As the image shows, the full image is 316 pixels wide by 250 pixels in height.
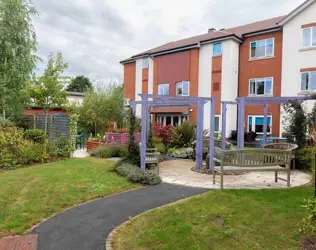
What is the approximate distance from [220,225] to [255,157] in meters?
3.21

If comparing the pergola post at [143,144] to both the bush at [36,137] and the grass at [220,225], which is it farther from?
the bush at [36,137]

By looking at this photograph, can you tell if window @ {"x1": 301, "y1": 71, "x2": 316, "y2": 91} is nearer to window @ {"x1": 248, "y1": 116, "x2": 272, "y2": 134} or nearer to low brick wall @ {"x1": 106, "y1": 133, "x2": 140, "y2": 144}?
window @ {"x1": 248, "y1": 116, "x2": 272, "y2": 134}

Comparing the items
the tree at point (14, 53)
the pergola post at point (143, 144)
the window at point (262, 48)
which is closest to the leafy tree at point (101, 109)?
the tree at point (14, 53)

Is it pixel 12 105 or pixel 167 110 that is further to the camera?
pixel 167 110

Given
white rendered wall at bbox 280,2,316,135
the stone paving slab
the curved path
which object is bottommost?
the stone paving slab

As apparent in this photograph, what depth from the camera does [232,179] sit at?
793cm

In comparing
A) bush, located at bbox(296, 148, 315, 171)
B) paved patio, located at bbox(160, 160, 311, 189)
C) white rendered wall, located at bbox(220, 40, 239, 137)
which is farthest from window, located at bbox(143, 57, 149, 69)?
bush, located at bbox(296, 148, 315, 171)

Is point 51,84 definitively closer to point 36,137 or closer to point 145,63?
point 36,137

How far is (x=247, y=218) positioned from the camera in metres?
4.52

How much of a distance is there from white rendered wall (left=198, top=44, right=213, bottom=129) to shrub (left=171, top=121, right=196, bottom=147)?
8132mm

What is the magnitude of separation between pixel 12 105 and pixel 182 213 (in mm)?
16565

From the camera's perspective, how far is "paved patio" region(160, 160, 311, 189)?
7.10 metres

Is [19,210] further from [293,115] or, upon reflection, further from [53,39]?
[53,39]

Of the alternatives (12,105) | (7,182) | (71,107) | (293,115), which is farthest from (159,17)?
(7,182)
